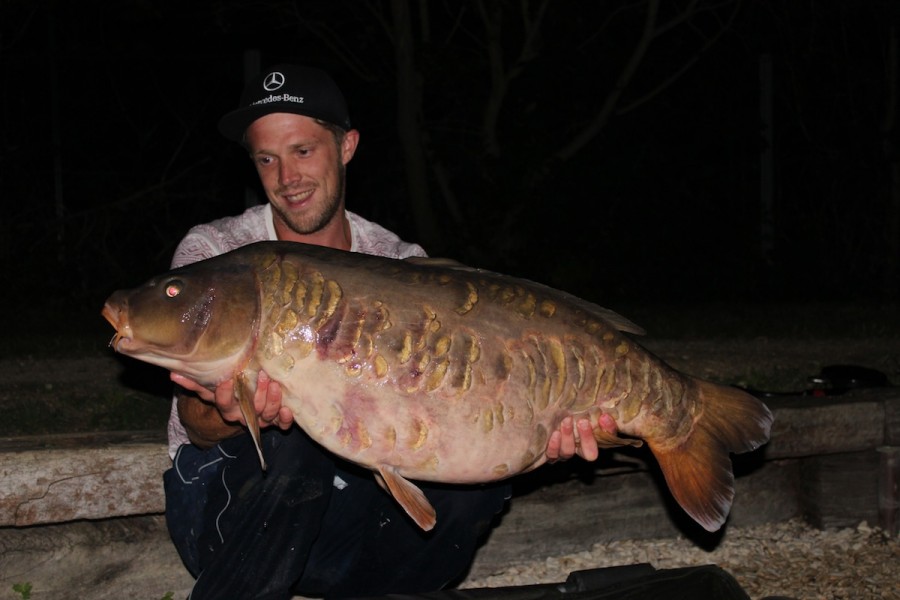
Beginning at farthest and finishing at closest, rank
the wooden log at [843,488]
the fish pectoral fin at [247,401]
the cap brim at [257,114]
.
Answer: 1. the wooden log at [843,488]
2. the cap brim at [257,114]
3. the fish pectoral fin at [247,401]

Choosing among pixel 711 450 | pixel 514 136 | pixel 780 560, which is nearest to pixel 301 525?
pixel 711 450

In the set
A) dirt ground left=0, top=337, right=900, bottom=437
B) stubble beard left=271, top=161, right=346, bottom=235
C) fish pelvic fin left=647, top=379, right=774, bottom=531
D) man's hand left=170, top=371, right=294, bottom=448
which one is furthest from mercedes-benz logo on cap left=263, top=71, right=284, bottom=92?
fish pelvic fin left=647, top=379, right=774, bottom=531

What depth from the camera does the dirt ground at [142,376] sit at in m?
3.44

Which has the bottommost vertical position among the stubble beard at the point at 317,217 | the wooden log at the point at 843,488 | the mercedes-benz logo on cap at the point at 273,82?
the wooden log at the point at 843,488

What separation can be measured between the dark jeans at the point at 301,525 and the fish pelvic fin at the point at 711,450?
1.42 feet

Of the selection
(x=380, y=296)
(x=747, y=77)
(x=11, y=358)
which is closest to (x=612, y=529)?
(x=380, y=296)

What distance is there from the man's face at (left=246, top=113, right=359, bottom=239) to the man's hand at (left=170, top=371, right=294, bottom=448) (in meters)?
0.57

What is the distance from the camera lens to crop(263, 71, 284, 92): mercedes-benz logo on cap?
2.66 meters

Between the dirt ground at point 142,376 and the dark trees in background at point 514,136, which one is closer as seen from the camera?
the dirt ground at point 142,376

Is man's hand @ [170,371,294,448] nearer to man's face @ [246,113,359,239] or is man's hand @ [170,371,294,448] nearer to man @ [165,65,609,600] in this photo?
man @ [165,65,609,600]

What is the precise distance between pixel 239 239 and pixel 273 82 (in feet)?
1.29

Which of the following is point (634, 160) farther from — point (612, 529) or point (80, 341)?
point (612, 529)

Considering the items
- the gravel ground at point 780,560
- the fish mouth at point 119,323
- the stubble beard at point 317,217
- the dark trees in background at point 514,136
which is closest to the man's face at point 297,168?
the stubble beard at point 317,217

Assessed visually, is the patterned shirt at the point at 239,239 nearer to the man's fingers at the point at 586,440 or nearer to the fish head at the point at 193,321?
the fish head at the point at 193,321
